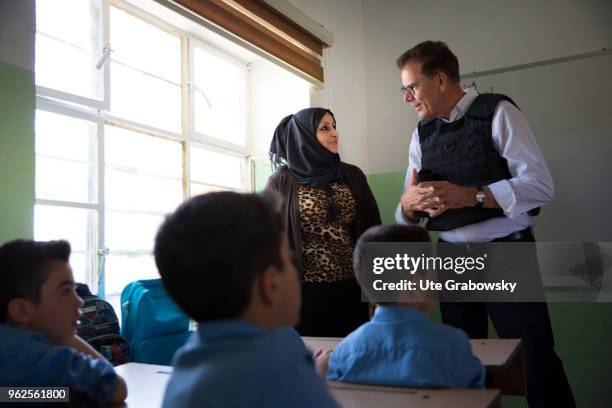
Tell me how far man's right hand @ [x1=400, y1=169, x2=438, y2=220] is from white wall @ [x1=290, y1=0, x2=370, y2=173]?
148cm

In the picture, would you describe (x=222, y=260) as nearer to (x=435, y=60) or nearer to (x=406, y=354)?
(x=406, y=354)

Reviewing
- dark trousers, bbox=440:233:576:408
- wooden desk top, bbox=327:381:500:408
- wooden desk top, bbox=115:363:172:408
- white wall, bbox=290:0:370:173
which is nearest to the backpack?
wooden desk top, bbox=115:363:172:408

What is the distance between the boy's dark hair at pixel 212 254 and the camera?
71 cm

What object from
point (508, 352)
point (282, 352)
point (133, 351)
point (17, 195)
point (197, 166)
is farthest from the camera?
point (197, 166)

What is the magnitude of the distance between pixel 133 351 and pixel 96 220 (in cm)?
67

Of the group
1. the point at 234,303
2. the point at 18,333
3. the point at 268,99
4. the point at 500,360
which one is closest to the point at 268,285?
the point at 234,303

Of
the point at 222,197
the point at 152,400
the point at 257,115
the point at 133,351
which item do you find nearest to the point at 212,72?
the point at 257,115

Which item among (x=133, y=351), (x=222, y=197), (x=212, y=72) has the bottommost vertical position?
(x=133, y=351)

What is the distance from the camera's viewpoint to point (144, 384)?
52.0 inches

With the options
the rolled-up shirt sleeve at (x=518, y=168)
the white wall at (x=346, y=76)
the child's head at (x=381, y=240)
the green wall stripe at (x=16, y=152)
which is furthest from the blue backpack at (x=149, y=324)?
the white wall at (x=346, y=76)

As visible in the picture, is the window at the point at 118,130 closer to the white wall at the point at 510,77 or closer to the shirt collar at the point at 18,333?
the white wall at the point at 510,77

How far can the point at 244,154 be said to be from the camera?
3.69 m

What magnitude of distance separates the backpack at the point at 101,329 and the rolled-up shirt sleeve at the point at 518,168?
154 cm

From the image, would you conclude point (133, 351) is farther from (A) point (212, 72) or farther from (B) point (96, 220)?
(A) point (212, 72)
